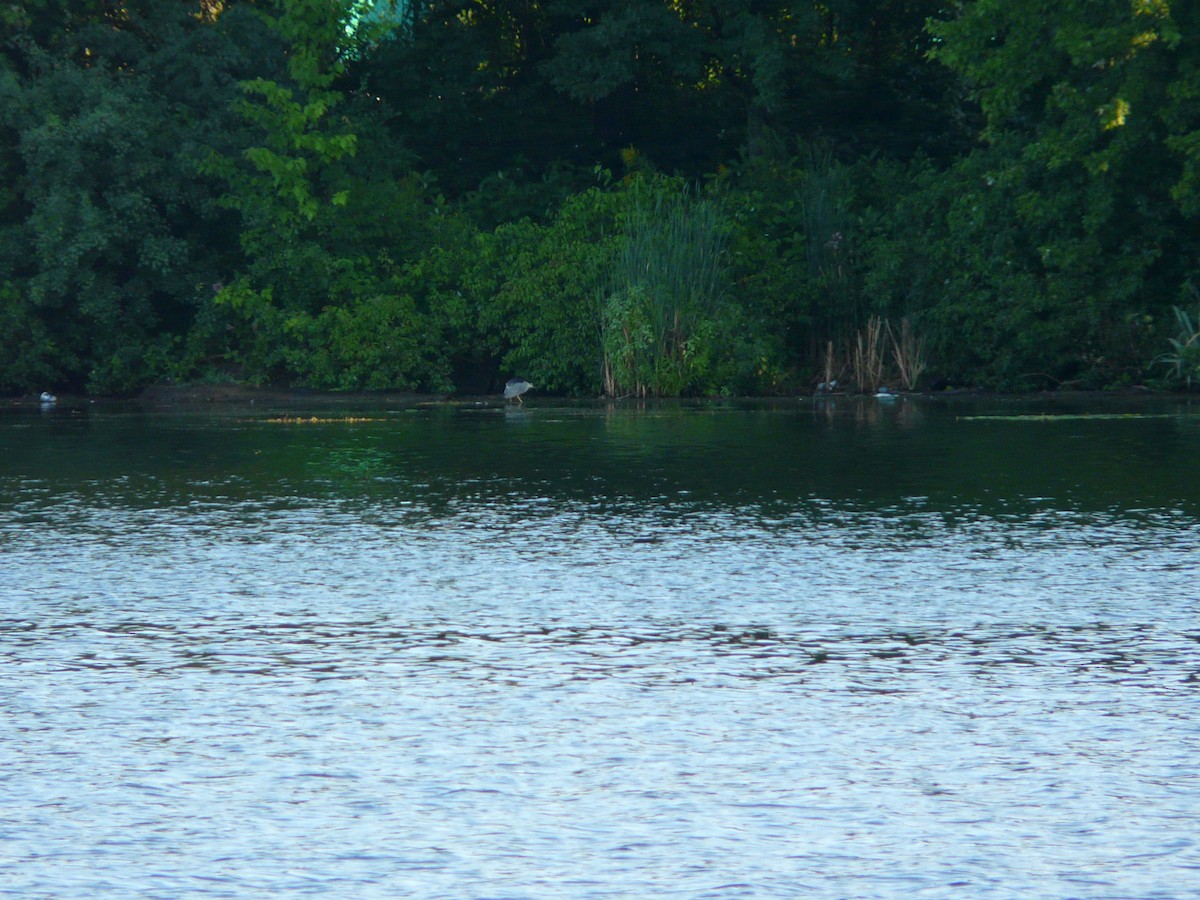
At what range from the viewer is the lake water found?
474 cm

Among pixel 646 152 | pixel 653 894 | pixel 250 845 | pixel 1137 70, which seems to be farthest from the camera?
pixel 646 152

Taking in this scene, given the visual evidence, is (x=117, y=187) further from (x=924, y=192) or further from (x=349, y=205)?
(x=924, y=192)

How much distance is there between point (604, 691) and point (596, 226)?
26.3m

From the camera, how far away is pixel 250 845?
4.84 metres

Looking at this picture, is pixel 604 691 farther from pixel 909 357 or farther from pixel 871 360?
pixel 909 357

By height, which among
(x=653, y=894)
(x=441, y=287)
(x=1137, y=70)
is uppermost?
Answer: (x=1137, y=70)

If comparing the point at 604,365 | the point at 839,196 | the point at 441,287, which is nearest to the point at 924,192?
the point at 839,196

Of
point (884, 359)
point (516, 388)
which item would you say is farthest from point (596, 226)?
point (884, 359)

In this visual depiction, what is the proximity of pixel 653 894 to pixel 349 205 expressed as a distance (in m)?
29.8

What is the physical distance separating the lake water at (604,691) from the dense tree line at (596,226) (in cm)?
1501

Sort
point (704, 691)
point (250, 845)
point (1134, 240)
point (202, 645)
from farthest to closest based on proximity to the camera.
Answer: point (1134, 240), point (202, 645), point (704, 691), point (250, 845)

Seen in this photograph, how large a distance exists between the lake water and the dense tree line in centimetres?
1501

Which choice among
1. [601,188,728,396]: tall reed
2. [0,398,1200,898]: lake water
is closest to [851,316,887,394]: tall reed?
[601,188,728,396]: tall reed

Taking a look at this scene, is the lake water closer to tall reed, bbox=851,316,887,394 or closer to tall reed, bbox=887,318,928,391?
tall reed, bbox=887,318,928,391
